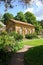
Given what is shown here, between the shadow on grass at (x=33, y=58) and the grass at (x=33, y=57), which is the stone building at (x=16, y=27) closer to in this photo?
the grass at (x=33, y=57)

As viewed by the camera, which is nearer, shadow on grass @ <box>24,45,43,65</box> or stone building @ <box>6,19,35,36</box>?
shadow on grass @ <box>24,45,43,65</box>

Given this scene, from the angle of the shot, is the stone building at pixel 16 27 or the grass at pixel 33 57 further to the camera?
the stone building at pixel 16 27

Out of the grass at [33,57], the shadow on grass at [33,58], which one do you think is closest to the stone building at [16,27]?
the grass at [33,57]

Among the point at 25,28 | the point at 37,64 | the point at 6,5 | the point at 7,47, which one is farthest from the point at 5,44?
the point at 25,28

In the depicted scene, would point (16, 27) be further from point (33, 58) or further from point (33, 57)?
point (33, 58)

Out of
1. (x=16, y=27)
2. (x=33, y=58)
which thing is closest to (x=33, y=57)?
(x=33, y=58)

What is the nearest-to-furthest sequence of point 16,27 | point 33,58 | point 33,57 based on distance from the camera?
point 33,58 < point 33,57 < point 16,27

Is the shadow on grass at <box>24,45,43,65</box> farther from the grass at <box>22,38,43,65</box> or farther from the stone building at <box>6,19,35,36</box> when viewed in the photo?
the stone building at <box>6,19,35,36</box>

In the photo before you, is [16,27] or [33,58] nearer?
[33,58]

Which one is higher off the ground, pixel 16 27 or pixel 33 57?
pixel 16 27

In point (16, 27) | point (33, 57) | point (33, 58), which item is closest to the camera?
point (33, 58)

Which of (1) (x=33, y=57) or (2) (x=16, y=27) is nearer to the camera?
(1) (x=33, y=57)

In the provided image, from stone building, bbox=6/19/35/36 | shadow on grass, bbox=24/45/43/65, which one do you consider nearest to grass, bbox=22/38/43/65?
shadow on grass, bbox=24/45/43/65

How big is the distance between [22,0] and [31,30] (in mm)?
50826
